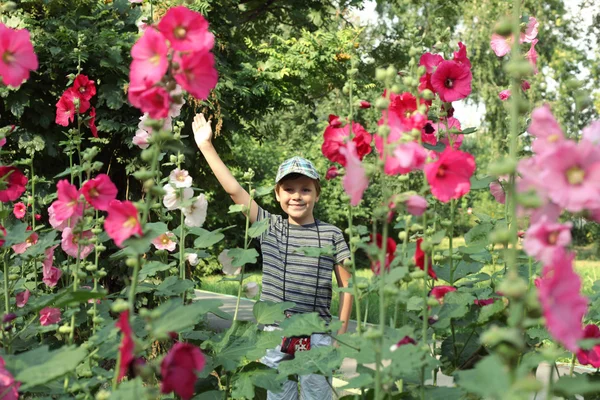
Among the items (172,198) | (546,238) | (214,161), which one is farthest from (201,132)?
(546,238)

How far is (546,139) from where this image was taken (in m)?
1.01

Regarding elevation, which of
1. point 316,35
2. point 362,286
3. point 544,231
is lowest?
point 362,286

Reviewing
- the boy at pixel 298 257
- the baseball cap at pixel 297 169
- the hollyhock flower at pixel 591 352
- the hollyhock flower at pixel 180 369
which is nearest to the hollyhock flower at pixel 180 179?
the boy at pixel 298 257

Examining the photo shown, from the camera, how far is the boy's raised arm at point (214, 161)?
9.17ft

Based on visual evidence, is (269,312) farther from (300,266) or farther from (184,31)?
(184,31)

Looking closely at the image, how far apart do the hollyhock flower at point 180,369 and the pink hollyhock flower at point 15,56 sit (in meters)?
0.82

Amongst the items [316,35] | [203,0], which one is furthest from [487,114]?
[203,0]

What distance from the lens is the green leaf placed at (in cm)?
217

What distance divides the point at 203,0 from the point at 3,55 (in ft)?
15.7

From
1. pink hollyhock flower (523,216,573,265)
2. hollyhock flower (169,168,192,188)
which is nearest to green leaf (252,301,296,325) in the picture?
hollyhock flower (169,168,192,188)

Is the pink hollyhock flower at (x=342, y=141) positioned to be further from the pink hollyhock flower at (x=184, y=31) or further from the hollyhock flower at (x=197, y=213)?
the hollyhock flower at (x=197, y=213)

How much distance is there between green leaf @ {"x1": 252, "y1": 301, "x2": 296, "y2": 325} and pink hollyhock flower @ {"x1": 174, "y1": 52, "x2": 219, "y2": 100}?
1002 millimetres

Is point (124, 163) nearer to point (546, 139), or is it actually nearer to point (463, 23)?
point (546, 139)

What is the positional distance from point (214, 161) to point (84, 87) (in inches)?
25.7
